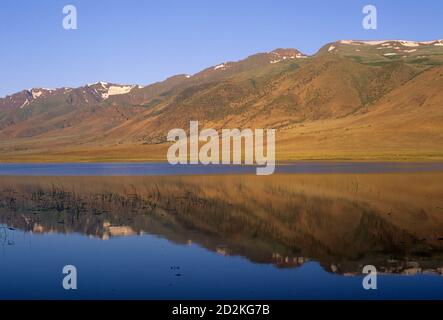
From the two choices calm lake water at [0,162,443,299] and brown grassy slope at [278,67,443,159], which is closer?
calm lake water at [0,162,443,299]

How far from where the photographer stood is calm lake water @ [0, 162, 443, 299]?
17719mm

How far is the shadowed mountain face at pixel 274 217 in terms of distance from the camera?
22.7 meters

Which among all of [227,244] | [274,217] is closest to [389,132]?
[274,217]

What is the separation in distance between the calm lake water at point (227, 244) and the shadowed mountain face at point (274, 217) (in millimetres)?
76

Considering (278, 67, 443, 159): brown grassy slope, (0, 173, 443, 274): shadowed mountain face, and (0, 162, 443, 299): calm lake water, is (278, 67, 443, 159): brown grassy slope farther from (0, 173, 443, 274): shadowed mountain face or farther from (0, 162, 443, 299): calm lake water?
(0, 162, 443, 299): calm lake water

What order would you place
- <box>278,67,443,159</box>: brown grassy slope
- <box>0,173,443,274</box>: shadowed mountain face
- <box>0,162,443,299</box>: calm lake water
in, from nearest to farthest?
<box>0,162,443,299</box>: calm lake water → <box>0,173,443,274</box>: shadowed mountain face → <box>278,67,443,159</box>: brown grassy slope

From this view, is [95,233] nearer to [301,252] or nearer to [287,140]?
[301,252]

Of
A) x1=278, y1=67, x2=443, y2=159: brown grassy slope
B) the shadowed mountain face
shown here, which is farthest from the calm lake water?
x1=278, y1=67, x2=443, y2=159: brown grassy slope

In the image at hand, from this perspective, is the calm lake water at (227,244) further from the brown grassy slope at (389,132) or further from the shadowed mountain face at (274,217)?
the brown grassy slope at (389,132)

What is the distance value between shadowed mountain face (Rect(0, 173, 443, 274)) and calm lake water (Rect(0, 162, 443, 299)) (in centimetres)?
8

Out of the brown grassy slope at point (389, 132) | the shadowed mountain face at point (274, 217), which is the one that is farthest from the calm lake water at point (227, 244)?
the brown grassy slope at point (389, 132)

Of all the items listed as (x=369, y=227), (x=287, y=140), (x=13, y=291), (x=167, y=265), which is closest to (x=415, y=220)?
(x=369, y=227)

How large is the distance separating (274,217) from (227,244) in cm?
758

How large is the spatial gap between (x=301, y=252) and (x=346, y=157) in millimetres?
86054
